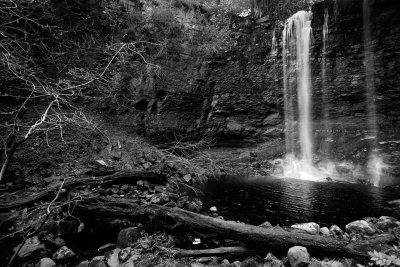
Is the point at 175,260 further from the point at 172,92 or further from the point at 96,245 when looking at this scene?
the point at 172,92

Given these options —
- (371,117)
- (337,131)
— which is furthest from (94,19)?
(371,117)

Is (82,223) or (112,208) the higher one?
(112,208)

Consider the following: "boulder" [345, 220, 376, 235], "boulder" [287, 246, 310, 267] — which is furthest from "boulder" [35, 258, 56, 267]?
"boulder" [345, 220, 376, 235]

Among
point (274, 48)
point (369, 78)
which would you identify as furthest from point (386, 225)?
point (274, 48)

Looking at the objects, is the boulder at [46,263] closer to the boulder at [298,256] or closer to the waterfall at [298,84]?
the boulder at [298,256]

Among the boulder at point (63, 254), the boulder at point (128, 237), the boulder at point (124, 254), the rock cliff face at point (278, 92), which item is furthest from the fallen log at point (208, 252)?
the rock cliff face at point (278, 92)

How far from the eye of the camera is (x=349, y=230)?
4316 mm

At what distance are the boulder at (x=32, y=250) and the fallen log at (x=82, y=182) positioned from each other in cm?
106

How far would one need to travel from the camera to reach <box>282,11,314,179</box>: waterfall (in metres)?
12.8

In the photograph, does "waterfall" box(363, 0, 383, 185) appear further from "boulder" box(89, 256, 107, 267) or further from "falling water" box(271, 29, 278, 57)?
"boulder" box(89, 256, 107, 267)

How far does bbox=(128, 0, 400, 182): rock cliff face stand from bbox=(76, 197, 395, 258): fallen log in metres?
8.08

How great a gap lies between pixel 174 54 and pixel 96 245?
1151cm

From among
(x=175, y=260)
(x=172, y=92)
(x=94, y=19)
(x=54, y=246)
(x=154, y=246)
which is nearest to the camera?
(x=175, y=260)

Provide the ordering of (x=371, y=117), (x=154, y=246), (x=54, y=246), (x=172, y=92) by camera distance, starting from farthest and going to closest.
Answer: (x=172, y=92), (x=371, y=117), (x=54, y=246), (x=154, y=246)
